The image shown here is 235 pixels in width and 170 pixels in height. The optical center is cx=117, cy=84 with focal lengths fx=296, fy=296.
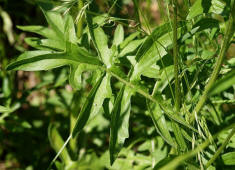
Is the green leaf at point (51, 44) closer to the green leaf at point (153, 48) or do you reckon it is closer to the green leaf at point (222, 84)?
the green leaf at point (153, 48)

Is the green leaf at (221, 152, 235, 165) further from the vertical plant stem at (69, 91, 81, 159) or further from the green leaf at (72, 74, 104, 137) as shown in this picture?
the vertical plant stem at (69, 91, 81, 159)

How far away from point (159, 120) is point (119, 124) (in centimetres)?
13

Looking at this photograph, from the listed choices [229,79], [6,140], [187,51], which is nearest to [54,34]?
[187,51]

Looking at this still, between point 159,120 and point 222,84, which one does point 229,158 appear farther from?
point 222,84

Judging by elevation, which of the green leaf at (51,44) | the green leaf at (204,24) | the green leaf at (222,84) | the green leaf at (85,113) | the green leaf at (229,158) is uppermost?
the green leaf at (51,44)

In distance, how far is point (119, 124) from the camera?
0.98 metres

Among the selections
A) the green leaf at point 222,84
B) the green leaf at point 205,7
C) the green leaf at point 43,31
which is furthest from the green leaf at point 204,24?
the green leaf at point 43,31

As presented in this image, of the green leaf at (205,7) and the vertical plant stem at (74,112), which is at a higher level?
the green leaf at (205,7)

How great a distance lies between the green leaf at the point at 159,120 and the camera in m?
0.93

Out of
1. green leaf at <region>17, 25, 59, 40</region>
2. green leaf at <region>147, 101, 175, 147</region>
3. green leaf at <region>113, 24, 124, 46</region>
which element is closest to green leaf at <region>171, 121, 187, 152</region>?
green leaf at <region>147, 101, 175, 147</region>

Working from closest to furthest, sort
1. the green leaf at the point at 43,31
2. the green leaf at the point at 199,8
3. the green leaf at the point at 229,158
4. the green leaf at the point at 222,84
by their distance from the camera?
the green leaf at the point at 222,84 → the green leaf at the point at 199,8 → the green leaf at the point at 229,158 → the green leaf at the point at 43,31

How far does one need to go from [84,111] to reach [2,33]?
1455mm

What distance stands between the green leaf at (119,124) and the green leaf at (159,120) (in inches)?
3.2

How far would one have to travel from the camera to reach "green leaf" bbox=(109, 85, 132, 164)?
37.4 inches
